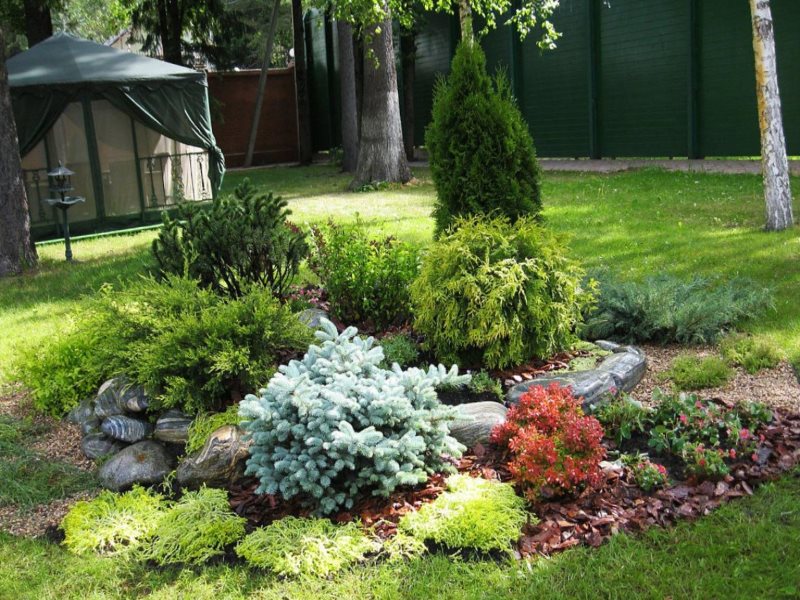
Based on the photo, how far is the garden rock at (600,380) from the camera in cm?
474

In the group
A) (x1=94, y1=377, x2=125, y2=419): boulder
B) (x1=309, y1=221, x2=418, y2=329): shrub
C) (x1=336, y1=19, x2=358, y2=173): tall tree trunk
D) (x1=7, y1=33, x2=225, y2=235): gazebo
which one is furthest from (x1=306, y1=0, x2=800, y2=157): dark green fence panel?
(x1=94, y1=377, x2=125, y2=419): boulder

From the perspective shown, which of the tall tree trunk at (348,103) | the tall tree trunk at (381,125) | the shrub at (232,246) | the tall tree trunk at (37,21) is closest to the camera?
the shrub at (232,246)

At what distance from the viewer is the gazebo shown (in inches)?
484

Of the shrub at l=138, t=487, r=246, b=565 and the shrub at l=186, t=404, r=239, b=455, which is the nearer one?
the shrub at l=138, t=487, r=246, b=565

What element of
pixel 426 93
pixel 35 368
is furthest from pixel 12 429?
pixel 426 93

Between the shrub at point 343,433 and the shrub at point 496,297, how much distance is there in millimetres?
807

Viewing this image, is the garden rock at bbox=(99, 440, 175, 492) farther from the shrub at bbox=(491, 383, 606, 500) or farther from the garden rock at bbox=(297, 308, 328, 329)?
the shrub at bbox=(491, 383, 606, 500)

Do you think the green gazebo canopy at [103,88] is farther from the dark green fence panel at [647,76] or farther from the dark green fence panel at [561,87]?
the dark green fence panel at [561,87]

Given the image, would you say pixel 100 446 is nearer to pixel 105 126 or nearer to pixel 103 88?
pixel 103 88

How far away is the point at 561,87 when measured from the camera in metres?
19.4

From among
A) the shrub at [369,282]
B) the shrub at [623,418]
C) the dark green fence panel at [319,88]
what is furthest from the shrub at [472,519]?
the dark green fence panel at [319,88]

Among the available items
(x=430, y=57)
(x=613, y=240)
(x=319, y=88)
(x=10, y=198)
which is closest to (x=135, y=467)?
(x=613, y=240)

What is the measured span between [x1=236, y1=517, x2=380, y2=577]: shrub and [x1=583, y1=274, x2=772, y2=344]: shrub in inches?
104

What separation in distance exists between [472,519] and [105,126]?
1132 cm
